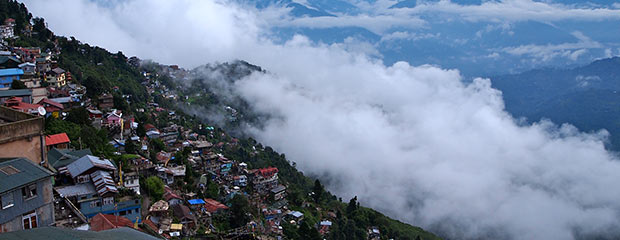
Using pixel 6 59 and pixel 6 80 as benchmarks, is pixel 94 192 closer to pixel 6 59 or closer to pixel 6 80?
pixel 6 80

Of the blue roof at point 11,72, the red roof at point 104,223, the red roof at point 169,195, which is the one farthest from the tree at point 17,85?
the red roof at point 104,223

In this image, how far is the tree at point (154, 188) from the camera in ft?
91.1

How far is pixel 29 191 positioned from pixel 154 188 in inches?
677

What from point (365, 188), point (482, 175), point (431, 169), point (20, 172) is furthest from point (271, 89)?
point (20, 172)

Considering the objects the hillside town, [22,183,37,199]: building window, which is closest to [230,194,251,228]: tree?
the hillside town

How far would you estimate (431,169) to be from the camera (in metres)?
149

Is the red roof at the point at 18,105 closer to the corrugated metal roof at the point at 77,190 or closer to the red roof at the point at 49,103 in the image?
the red roof at the point at 49,103

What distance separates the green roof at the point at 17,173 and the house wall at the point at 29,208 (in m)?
0.21

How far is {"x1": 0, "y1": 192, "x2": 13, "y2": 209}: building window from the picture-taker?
34.1 feet

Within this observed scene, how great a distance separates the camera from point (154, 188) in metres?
28.0

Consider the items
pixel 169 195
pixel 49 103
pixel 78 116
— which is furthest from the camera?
pixel 49 103

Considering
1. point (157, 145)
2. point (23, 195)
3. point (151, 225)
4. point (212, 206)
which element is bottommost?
point (23, 195)

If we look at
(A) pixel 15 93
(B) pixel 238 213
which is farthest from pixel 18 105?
(B) pixel 238 213

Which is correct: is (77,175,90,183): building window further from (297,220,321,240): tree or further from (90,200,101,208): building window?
(297,220,321,240): tree
